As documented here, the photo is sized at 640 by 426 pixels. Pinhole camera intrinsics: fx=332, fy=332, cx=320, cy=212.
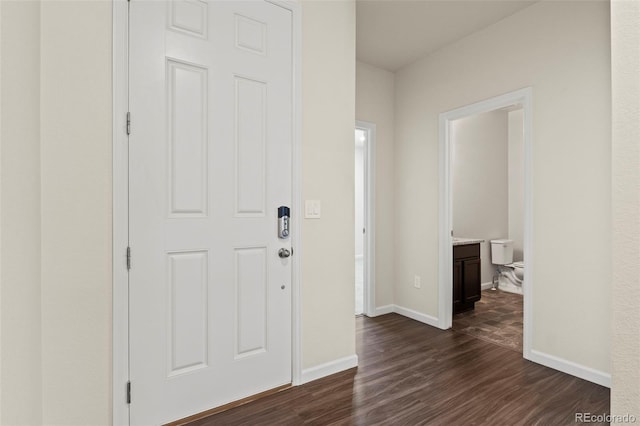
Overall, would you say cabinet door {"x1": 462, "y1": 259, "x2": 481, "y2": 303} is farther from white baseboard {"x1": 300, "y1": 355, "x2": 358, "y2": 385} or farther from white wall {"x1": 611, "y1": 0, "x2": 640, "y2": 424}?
white wall {"x1": 611, "y1": 0, "x2": 640, "y2": 424}

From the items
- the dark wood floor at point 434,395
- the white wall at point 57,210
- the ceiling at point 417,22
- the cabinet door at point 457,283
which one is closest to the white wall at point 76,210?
the white wall at point 57,210

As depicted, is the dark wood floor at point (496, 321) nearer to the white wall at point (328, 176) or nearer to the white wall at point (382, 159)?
the white wall at point (382, 159)

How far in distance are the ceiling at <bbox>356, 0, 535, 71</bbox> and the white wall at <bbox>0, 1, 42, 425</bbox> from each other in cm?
232

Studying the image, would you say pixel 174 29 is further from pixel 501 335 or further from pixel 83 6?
pixel 501 335

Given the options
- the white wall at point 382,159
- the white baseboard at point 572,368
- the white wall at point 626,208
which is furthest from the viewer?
the white wall at point 382,159

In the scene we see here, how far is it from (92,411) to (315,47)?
8.12 ft

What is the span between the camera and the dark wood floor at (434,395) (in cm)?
189

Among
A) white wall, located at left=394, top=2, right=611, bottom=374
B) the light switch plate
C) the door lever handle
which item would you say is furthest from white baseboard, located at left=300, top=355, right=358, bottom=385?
white wall, located at left=394, top=2, right=611, bottom=374

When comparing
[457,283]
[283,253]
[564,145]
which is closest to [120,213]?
[283,253]

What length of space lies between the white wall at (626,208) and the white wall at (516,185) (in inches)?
194

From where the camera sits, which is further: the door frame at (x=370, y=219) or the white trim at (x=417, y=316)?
the door frame at (x=370, y=219)

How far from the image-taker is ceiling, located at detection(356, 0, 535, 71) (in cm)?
270

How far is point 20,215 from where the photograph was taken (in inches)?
48.8

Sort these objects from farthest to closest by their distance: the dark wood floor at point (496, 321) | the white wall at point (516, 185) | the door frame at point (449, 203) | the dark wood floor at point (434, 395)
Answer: the white wall at point (516, 185) < the dark wood floor at point (496, 321) < the door frame at point (449, 203) < the dark wood floor at point (434, 395)
